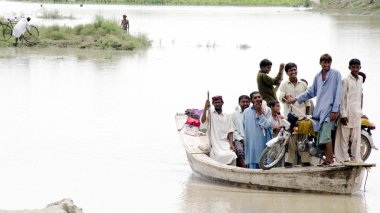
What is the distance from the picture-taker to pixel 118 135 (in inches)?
515

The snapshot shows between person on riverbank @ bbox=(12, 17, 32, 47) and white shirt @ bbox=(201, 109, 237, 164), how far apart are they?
1675 centimetres

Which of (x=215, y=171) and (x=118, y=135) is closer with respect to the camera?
(x=215, y=171)

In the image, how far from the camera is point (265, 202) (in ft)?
29.6

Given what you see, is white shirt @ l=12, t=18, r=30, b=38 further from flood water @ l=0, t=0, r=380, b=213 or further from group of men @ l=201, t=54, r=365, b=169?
group of men @ l=201, t=54, r=365, b=169

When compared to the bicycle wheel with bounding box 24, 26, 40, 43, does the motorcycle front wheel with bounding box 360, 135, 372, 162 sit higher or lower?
higher

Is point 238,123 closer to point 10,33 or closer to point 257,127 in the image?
point 257,127

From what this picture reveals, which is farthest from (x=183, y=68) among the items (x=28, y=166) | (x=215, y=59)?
(x=28, y=166)

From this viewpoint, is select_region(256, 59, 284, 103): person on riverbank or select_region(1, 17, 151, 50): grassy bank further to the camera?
select_region(1, 17, 151, 50): grassy bank

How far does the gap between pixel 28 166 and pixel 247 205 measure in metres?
3.52

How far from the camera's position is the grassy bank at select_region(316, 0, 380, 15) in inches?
2026

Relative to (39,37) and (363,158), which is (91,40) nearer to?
(39,37)

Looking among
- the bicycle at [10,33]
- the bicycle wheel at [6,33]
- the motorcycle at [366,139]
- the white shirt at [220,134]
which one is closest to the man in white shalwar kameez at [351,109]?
the motorcycle at [366,139]

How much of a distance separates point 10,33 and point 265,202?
65.7 ft

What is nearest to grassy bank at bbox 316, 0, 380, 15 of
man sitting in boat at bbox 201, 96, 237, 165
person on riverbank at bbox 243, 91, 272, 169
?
man sitting in boat at bbox 201, 96, 237, 165
